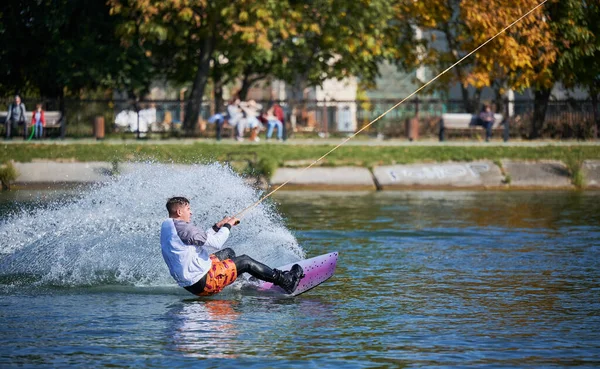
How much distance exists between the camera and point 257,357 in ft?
36.1

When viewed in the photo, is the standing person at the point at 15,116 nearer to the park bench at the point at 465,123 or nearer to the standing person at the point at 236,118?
the standing person at the point at 236,118

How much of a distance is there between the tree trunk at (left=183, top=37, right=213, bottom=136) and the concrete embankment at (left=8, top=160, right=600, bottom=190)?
9165 millimetres

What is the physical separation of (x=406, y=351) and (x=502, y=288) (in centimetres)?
414

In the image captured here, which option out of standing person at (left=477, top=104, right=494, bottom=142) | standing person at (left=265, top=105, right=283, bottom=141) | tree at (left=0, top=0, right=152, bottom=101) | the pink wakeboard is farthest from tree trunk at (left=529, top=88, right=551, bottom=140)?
the pink wakeboard


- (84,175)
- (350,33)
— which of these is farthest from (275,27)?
(84,175)

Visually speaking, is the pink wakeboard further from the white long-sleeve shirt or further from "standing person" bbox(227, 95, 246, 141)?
"standing person" bbox(227, 95, 246, 141)

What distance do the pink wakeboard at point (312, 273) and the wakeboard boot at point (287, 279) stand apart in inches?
4.9

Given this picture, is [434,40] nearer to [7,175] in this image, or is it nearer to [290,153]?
[290,153]

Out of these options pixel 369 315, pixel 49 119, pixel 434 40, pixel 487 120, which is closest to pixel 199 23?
pixel 49 119

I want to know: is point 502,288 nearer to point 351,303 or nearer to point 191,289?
point 351,303

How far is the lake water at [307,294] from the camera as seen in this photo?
1121 cm

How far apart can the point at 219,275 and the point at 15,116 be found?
82.3 feet

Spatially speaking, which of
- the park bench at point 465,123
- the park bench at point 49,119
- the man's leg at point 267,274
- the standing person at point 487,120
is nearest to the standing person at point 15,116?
the park bench at point 49,119

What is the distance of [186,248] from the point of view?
548 inches
